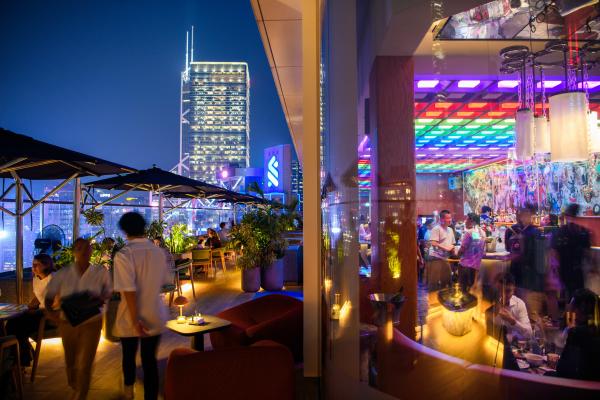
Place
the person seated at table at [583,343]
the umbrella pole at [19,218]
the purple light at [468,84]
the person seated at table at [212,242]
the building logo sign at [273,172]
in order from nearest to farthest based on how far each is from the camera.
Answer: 1. the person seated at table at [583,343]
2. the purple light at [468,84]
3. the umbrella pole at [19,218]
4. the person seated at table at [212,242]
5. the building logo sign at [273,172]

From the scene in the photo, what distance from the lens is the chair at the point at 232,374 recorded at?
2.47 m

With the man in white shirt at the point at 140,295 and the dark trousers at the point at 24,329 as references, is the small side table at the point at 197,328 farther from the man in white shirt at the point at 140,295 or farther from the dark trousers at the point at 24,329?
the dark trousers at the point at 24,329

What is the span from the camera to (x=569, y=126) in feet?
9.80

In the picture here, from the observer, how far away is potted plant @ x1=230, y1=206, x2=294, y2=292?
8.32m

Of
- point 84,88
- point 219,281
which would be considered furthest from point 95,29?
point 219,281

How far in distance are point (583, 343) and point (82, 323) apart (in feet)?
11.2

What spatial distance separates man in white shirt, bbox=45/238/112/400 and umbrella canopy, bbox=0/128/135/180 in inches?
56.6

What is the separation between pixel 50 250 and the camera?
24.0ft

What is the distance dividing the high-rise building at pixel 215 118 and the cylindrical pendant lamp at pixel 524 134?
12205cm

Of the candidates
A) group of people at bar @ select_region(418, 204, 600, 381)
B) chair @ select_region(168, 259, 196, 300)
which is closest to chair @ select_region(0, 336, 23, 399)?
group of people at bar @ select_region(418, 204, 600, 381)

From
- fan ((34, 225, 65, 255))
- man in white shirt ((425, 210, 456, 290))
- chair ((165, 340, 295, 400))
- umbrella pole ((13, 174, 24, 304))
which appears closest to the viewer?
chair ((165, 340, 295, 400))

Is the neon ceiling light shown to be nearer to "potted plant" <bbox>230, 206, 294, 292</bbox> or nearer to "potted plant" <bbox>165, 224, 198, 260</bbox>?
"potted plant" <bbox>230, 206, 294, 292</bbox>

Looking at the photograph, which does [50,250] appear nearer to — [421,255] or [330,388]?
[330,388]

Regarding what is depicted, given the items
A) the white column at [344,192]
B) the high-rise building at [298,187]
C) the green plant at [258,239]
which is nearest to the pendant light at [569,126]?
the white column at [344,192]
